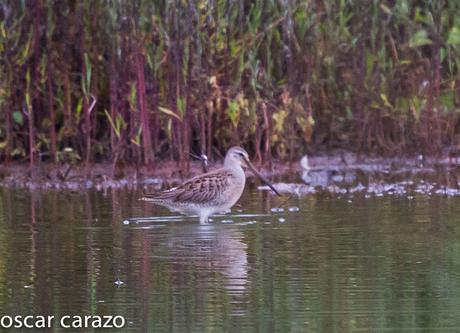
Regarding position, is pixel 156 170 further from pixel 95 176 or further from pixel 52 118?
pixel 52 118

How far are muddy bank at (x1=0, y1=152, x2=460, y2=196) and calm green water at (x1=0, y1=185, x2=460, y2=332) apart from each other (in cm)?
62

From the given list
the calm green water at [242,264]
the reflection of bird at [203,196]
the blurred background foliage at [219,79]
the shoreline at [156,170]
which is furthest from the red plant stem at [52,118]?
the reflection of bird at [203,196]

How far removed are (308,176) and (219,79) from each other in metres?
1.27

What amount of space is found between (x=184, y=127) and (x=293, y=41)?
1658 millimetres

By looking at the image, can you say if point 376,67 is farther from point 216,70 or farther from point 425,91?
point 216,70

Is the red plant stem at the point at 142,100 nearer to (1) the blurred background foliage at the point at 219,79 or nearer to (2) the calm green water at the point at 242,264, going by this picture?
(1) the blurred background foliage at the point at 219,79

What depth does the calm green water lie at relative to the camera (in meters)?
7.41

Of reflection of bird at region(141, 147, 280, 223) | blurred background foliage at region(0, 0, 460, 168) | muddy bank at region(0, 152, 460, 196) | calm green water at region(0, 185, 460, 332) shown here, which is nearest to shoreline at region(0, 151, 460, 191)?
muddy bank at region(0, 152, 460, 196)

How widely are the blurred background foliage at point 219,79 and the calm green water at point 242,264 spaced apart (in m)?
1.37

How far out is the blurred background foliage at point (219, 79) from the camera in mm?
13469

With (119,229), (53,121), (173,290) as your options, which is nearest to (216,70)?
(53,121)

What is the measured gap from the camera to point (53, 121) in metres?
13.4

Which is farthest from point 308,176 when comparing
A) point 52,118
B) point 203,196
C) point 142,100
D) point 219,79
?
point 203,196

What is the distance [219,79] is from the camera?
Result: 1391 centimetres
